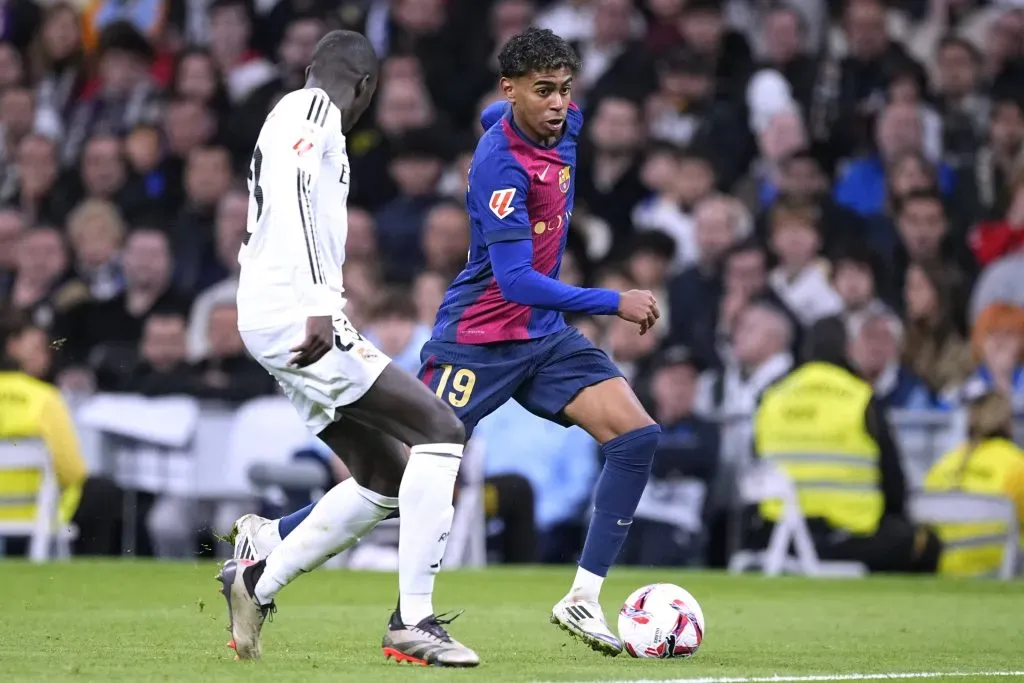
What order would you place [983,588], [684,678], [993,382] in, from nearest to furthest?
[684,678] → [983,588] → [993,382]

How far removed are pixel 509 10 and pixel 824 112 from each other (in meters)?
2.90

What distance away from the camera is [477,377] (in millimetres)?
7871

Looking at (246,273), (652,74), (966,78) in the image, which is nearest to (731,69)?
(652,74)

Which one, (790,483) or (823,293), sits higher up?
(823,293)

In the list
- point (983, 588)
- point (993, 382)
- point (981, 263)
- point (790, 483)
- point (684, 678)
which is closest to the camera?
point (684, 678)

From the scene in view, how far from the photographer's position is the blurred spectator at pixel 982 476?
12969mm

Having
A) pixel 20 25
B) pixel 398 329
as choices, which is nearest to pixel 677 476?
pixel 398 329

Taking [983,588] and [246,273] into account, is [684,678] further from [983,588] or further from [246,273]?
[983,588]

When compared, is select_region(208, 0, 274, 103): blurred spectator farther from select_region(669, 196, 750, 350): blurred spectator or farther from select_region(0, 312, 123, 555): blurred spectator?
select_region(669, 196, 750, 350): blurred spectator

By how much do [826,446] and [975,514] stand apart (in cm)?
109

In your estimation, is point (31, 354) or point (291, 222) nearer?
point (291, 222)

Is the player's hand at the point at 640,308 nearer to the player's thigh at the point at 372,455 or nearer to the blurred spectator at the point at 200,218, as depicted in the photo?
the player's thigh at the point at 372,455

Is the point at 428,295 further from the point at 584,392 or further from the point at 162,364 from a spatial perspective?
the point at 584,392

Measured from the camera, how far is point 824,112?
16594 mm
